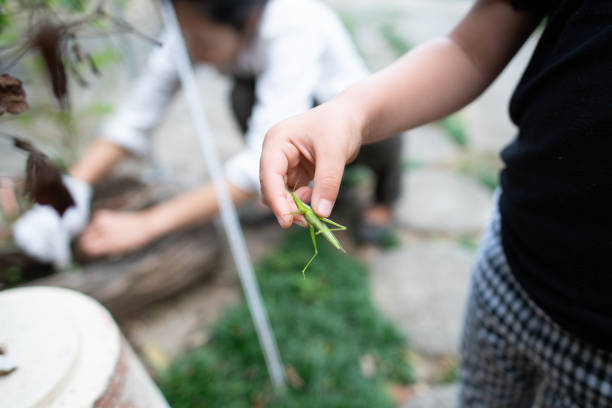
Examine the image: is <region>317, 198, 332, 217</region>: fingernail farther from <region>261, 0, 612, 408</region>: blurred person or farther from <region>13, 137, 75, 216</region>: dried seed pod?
<region>13, 137, 75, 216</region>: dried seed pod

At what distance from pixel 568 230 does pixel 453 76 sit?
34 cm

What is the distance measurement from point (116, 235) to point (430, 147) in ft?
8.20

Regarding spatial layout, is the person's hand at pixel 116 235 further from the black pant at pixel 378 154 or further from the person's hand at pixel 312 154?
the person's hand at pixel 312 154

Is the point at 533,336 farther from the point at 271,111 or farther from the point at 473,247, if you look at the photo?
the point at 473,247

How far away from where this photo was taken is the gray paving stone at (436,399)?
1441 millimetres

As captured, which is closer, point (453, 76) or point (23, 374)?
point (23, 374)

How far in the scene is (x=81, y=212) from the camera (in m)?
1.66

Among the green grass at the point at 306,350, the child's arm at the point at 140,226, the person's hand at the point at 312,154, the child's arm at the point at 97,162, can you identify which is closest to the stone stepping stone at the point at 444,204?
the green grass at the point at 306,350

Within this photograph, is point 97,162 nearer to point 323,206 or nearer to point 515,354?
point 323,206

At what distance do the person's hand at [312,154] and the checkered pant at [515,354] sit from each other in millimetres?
487

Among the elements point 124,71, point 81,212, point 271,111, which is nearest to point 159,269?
point 81,212

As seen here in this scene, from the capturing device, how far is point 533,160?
2.16 ft

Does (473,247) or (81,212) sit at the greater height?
(81,212)

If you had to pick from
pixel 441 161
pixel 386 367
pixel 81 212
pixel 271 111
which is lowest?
pixel 386 367
